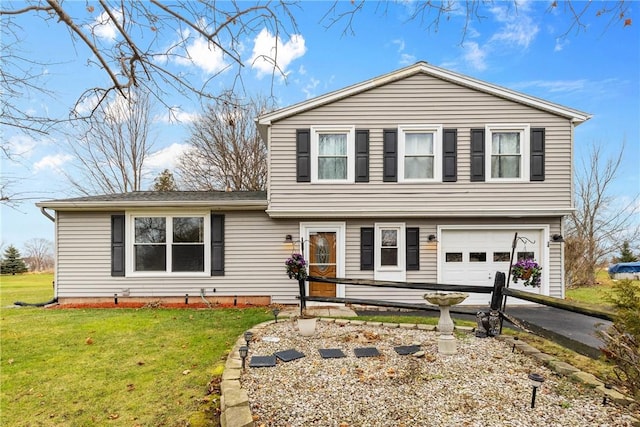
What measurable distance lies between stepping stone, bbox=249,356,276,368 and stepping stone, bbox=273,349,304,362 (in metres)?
0.12

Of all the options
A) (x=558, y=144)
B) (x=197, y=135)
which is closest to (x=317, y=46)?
(x=558, y=144)

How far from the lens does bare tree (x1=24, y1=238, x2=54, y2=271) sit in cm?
2277

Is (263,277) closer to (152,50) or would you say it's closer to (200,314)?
(200,314)

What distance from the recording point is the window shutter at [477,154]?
8.62 m

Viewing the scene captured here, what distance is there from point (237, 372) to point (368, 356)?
169 cm

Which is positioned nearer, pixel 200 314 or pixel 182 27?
pixel 182 27

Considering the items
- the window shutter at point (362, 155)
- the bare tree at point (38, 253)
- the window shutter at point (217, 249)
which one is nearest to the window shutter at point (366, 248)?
the window shutter at point (362, 155)

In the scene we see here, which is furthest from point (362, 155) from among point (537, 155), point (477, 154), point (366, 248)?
point (537, 155)

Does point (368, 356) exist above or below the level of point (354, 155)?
below

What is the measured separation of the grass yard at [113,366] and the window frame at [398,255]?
10.7 feet

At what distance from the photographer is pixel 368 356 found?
4312 millimetres

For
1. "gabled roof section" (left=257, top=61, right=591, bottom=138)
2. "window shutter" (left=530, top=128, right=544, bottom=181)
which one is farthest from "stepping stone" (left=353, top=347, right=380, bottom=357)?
"window shutter" (left=530, top=128, right=544, bottom=181)

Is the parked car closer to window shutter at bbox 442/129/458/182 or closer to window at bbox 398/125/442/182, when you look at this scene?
window shutter at bbox 442/129/458/182

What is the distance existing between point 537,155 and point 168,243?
10146 mm
